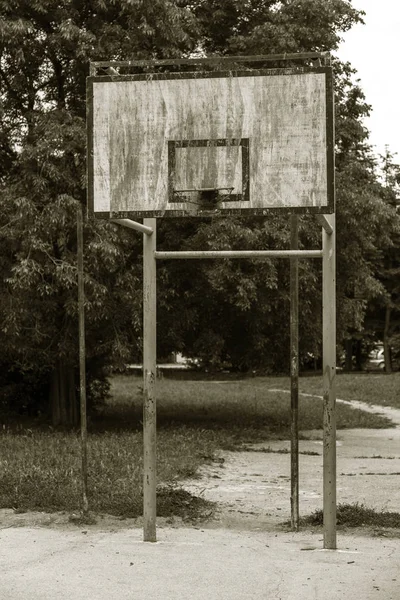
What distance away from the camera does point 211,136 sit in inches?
342

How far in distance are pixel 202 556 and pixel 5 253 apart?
1003 cm

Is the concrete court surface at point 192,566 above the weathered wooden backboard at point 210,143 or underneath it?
underneath

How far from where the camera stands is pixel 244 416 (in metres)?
23.4

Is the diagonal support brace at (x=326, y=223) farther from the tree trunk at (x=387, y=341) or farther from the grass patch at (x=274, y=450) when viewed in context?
the tree trunk at (x=387, y=341)

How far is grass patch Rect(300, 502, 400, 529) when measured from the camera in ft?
30.6

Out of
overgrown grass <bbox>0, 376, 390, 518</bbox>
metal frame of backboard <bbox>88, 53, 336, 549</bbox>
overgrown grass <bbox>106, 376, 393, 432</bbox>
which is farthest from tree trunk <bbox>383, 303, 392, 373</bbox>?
metal frame of backboard <bbox>88, 53, 336, 549</bbox>

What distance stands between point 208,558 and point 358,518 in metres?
2.05

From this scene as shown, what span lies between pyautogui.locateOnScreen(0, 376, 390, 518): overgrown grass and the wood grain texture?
122 inches

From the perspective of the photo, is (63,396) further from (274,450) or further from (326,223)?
(326,223)

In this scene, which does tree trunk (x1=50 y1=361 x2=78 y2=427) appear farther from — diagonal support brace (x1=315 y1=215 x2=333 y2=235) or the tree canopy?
diagonal support brace (x1=315 y1=215 x2=333 y2=235)

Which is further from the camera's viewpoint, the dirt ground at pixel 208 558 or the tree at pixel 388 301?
the tree at pixel 388 301

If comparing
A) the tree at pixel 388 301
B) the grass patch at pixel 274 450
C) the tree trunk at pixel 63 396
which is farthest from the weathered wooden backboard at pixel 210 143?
the tree at pixel 388 301

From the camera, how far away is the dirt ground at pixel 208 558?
702 centimetres

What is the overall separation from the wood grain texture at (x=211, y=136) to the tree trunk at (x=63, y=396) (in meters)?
11.4
